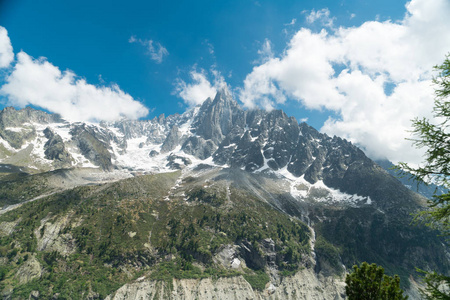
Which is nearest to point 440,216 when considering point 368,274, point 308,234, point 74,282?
point 368,274

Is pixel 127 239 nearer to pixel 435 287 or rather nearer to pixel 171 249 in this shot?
pixel 171 249

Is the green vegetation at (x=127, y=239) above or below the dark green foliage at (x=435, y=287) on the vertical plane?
above

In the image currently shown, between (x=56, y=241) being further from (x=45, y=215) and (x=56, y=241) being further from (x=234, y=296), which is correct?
(x=234, y=296)

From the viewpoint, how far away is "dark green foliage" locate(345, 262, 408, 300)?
1777cm

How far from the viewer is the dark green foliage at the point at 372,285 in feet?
58.3

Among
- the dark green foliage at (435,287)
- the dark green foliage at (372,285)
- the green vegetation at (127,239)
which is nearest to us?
the dark green foliage at (435,287)

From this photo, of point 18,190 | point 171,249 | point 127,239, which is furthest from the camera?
point 18,190

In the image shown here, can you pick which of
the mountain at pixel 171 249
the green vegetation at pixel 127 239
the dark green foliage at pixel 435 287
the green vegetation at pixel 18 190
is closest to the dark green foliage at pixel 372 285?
the dark green foliage at pixel 435 287

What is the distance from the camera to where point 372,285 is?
60.2 feet

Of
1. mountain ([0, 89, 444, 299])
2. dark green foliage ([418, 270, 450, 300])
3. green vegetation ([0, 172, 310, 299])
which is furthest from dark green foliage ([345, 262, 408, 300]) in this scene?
Result: green vegetation ([0, 172, 310, 299])

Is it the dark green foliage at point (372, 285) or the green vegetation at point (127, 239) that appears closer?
the dark green foliage at point (372, 285)

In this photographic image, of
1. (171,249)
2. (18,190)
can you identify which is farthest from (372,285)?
(18,190)

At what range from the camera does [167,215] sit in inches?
6806

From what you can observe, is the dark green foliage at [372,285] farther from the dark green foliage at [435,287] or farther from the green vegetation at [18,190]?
the green vegetation at [18,190]
